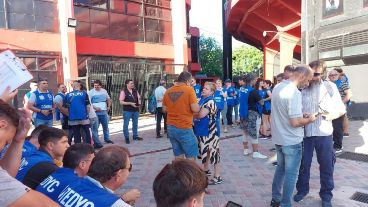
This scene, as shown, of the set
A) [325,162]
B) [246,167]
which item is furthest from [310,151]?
[246,167]

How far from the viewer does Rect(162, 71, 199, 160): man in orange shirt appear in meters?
4.38

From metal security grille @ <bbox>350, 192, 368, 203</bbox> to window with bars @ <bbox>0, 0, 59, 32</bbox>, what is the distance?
14162mm

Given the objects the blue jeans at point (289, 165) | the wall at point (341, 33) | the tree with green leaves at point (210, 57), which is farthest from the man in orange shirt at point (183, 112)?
the tree with green leaves at point (210, 57)

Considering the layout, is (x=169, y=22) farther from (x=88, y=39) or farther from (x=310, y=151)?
(x=310, y=151)

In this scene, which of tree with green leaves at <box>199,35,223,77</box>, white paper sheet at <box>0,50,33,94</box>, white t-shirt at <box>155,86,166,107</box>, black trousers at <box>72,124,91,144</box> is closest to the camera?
white paper sheet at <box>0,50,33,94</box>

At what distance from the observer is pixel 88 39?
16.5 metres

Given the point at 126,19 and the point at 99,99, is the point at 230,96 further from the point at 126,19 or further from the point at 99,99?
the point at 126,19

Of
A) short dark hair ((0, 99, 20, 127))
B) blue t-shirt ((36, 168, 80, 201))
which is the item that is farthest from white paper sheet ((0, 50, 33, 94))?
blue t-shirt ((36, 168, 80, 201))

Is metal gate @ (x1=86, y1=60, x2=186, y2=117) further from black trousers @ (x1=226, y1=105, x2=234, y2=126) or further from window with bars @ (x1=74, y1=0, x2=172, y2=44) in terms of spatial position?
black trousers @ (x1=226, y1=105, x2=234, y2=126)

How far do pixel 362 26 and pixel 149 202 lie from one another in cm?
1021

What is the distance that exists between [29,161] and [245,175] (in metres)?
3.68

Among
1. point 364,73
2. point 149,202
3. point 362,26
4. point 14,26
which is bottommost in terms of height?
point 149,202

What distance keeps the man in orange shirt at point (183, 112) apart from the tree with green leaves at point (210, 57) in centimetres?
3882

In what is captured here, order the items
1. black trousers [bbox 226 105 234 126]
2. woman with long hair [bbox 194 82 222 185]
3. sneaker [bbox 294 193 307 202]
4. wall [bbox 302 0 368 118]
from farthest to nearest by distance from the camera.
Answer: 1. wall [bbox 302 0 368 118]
2. black trousers [bbox 226 105 234 126]
3. woman with long hair [bbox 194 82 222 185]
4. sneaker [bbox 294 193 307 202]
